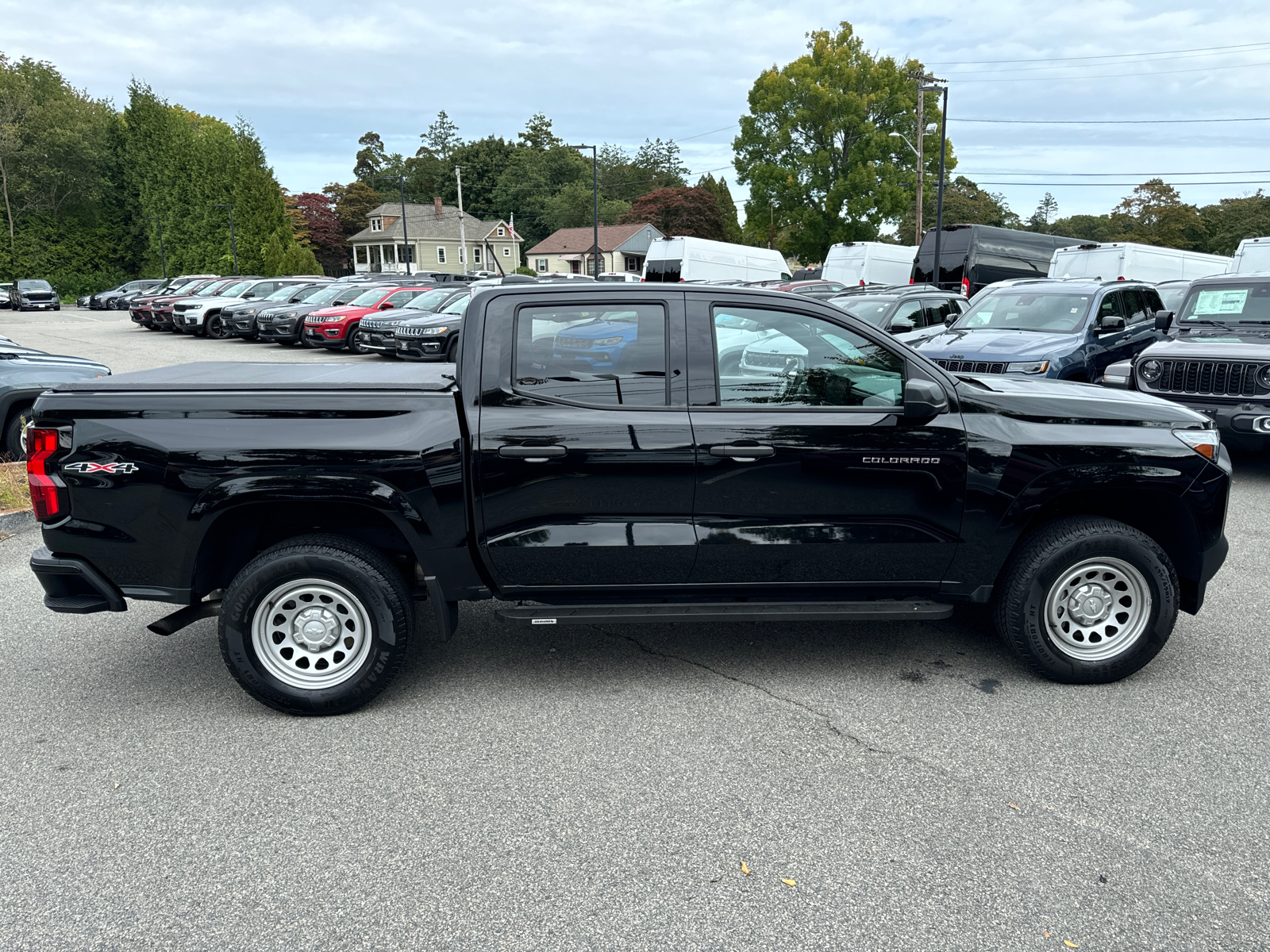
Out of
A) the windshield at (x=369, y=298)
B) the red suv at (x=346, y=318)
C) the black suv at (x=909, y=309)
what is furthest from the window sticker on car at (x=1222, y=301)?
the windshield at (x=369, y=298)

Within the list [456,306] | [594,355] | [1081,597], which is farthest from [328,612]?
[456,306]

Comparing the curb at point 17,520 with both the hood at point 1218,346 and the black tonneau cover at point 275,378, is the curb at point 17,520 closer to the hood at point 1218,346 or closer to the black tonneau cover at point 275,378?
the black tonneau cover at point 275,378

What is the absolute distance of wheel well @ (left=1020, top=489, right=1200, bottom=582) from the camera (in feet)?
14.9

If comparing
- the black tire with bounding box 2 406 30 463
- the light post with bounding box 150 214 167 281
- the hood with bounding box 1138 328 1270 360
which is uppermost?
the light post with bounding box 150 214 167 281

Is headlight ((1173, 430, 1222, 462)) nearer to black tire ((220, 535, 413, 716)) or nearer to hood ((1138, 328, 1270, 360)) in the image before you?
black tire ((220, 535, 413, 716))

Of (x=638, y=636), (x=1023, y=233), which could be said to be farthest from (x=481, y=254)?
(x=638, y=636)

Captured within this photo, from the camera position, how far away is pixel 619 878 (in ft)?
10.0

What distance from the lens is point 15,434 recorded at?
9641 mm

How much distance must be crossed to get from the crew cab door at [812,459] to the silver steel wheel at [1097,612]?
0.60 meters

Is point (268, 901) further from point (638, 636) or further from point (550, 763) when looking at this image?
point (638, 636)

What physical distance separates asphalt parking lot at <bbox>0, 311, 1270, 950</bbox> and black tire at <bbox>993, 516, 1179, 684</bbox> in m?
0.16

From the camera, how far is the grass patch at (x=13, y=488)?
767 centimetres

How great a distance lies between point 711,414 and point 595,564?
2.78 ft

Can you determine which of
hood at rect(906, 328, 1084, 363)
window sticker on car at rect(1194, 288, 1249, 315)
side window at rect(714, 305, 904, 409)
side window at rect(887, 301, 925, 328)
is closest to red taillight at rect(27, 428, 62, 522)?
side window at rect(714, 305, 904, 409)
